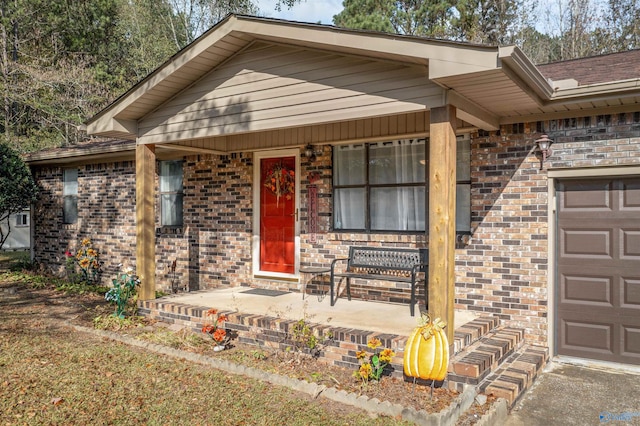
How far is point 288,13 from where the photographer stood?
20.4 metres

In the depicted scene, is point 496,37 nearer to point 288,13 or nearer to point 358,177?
point 288,13

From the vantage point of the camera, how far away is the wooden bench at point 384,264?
6.19 m

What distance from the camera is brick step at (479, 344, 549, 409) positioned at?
4250 mm

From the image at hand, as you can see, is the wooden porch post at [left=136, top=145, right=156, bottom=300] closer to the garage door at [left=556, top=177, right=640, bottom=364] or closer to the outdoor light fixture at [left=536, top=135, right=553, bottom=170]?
the outdoor light fixture at [left=536, top=135, right=553, bottom=170]

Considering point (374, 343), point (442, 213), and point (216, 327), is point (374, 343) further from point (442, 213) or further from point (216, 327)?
point (216, 327)

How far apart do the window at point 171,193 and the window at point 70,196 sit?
9.95 feet

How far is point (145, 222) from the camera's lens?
6.93m

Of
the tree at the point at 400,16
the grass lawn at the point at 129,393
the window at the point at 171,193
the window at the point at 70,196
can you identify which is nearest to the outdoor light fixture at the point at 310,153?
the window at the point at 171,193

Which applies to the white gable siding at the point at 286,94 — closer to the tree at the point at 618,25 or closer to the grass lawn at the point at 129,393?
the grass lawn at the point at 129,393

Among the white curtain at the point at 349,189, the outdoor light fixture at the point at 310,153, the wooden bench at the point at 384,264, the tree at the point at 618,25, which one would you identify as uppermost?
the tree at the point at 618,25

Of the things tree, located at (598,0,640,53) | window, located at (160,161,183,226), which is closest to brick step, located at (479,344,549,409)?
window, located at (160,161,183,226)

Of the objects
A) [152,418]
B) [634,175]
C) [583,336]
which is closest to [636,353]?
[583,336]

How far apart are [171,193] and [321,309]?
15.0 ft

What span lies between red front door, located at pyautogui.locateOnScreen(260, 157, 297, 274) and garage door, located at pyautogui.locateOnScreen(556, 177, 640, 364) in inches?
154
